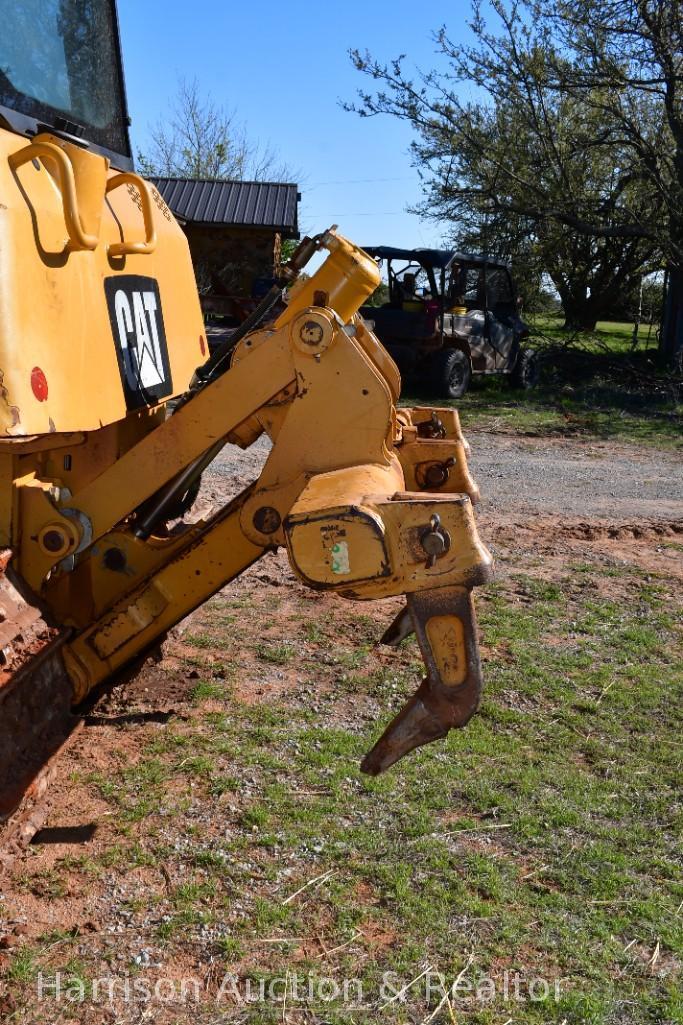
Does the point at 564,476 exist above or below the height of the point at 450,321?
below

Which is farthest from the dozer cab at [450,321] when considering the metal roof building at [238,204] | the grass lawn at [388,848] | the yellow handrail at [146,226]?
the yellow handrail at [146,226]

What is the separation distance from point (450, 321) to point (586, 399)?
7.57 ft

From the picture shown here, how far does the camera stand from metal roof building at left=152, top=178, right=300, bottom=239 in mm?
17578

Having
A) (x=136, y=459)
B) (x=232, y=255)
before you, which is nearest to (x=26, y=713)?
(x=136, y=459)

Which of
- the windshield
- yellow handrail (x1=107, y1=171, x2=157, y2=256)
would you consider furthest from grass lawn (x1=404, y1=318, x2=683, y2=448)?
yellow handrail (x1=107, y1=171, x2=157, y2=256)

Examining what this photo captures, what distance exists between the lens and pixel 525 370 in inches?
576

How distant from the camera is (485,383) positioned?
14.9 meters

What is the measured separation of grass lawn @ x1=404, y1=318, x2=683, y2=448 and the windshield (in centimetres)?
785

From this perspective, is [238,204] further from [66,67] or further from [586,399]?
[66,67]

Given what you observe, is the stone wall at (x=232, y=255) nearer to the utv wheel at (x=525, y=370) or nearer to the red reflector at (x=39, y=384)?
the utv wheel at (x=525, y=370)

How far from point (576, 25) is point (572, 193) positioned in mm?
2356

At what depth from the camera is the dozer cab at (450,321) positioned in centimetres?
1288

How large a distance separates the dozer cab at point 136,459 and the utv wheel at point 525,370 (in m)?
11.3

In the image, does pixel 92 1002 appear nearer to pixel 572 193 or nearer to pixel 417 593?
pixel 417 593
